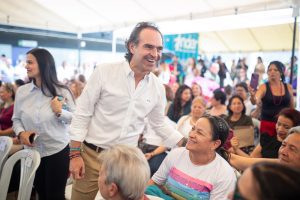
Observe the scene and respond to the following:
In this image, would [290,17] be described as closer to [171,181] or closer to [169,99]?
[169,99]

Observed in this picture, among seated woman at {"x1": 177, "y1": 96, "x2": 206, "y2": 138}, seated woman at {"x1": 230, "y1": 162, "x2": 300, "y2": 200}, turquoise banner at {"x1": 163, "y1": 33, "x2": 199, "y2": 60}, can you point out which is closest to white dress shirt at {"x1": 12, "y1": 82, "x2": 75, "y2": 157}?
seated woman at {"x1": 177, "y1": 96, "x2": 206, "y2": 138}

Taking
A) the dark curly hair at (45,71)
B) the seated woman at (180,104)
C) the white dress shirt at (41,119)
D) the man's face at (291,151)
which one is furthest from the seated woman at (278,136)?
the dark curly hair at (45,71)

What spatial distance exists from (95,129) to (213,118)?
2.49ft

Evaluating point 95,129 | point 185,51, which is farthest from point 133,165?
point 185,51

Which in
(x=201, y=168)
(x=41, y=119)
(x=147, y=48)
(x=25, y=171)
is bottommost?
(x=25, y=171)

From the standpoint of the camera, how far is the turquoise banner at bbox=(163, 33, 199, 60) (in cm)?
686

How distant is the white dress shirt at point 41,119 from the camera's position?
2.32 meters

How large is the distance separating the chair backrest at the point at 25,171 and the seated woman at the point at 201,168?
0.83m

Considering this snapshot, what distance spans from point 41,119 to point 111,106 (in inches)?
32.4

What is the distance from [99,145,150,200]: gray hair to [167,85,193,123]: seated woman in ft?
10.0

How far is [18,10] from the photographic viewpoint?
6.25 meters

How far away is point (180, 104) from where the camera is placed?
444cm

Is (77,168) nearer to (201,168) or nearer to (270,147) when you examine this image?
(201,168)

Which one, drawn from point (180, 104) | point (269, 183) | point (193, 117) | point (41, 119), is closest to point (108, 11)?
point (180, 104)
